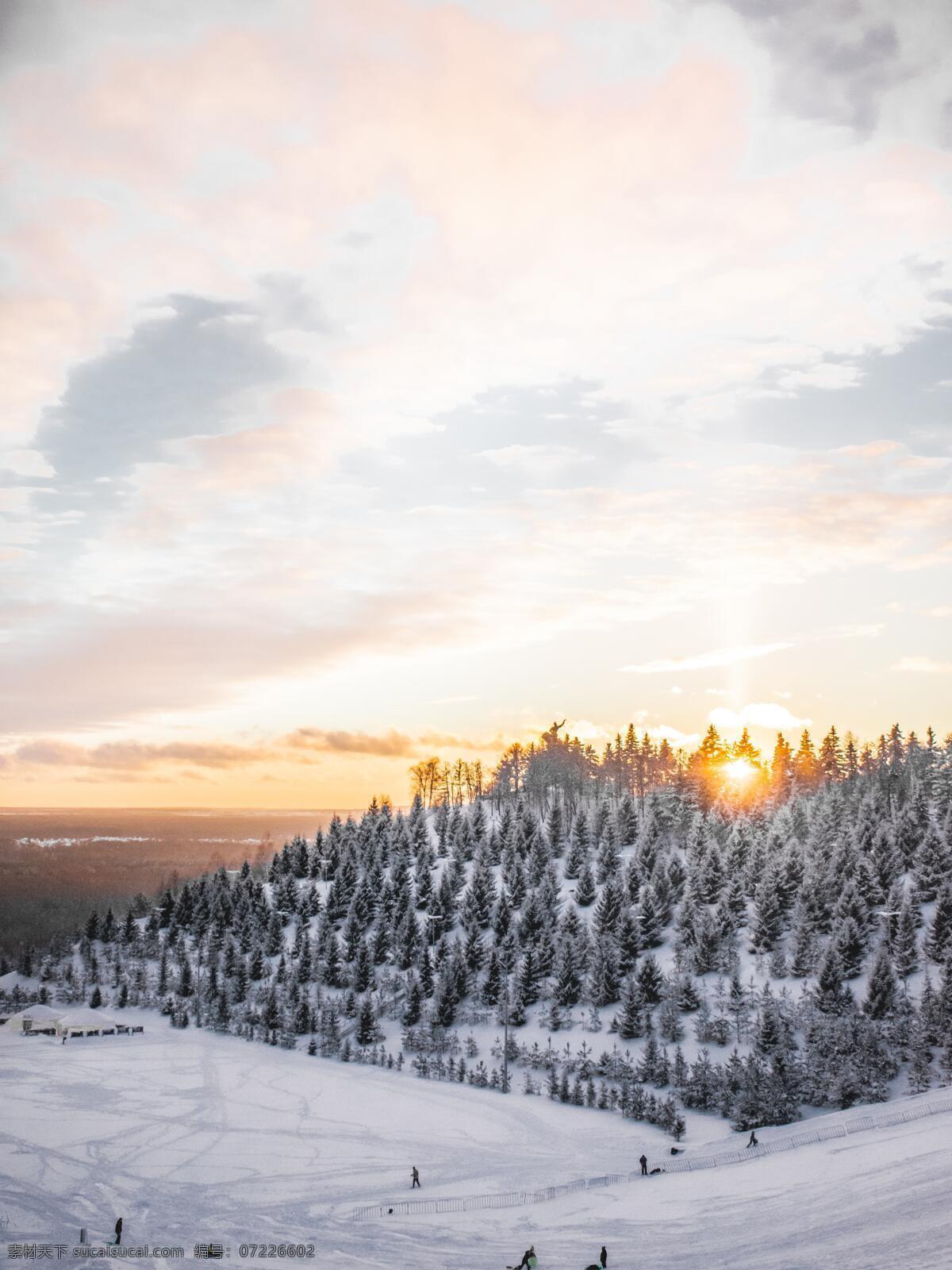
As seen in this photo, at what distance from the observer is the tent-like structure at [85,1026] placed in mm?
83438

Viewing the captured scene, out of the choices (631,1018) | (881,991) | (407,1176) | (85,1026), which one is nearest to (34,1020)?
(85,1026)

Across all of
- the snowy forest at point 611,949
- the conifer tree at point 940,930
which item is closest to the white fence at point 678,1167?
the snowy forest at point 611,949

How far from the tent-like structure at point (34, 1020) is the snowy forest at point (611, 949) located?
7000 millimetres

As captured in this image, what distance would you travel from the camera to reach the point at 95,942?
116 m

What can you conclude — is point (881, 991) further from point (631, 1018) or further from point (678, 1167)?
point (678, 1167)

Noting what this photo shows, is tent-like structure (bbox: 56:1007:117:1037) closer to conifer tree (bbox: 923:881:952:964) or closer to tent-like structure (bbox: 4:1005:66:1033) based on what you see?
tent-like structure (bbox: 4:1005:66:1033)

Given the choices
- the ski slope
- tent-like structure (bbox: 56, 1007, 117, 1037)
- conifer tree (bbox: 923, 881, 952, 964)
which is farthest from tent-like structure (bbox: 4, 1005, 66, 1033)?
conifer tree (bbox: 923, 881, 952, 964)

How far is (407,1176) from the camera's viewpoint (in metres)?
44.3

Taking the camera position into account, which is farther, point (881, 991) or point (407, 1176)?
point (881, 991)

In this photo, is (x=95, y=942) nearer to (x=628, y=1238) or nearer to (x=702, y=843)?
(x=702, y=843)

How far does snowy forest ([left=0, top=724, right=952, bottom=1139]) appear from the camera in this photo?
5881 centimetres

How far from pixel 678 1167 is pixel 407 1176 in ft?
44.2

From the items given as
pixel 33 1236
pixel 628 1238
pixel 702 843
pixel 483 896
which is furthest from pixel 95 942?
pixel 628 1238

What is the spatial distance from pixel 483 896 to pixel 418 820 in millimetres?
34277
